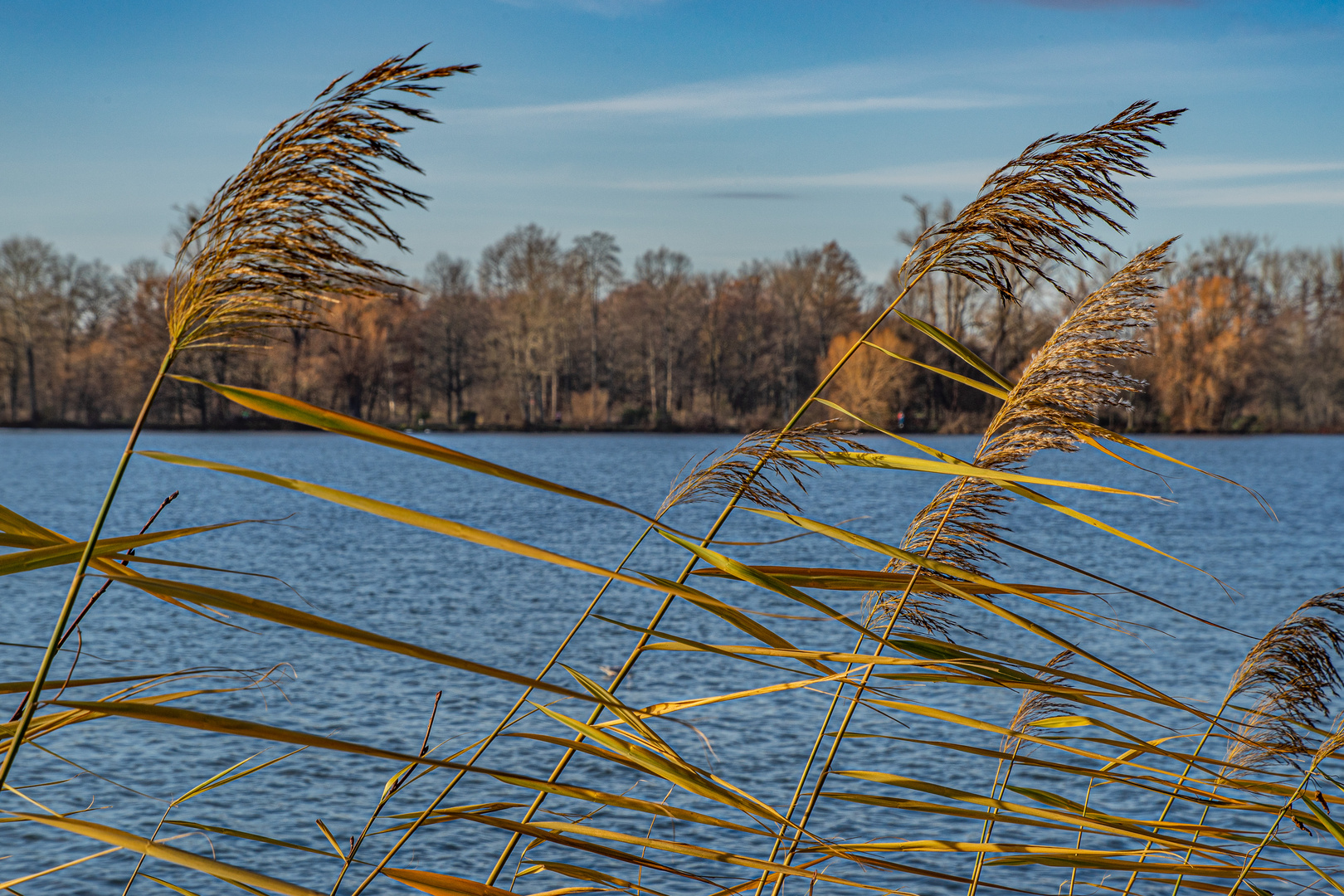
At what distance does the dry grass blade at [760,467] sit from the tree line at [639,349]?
58449 mm

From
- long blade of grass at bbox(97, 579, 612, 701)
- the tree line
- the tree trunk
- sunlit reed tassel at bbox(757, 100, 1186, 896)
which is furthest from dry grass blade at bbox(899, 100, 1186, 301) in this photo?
the tree trunk

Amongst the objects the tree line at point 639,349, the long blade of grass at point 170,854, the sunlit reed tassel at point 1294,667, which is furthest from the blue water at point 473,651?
the tree line at point 639,349

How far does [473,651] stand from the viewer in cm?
1562

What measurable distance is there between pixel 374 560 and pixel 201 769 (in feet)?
48.2

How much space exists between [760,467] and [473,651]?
14113 mm

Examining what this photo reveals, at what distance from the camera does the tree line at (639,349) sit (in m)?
66.6

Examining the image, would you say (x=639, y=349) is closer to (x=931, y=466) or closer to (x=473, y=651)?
(x=473, y=651)

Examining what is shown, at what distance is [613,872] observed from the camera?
8.82 metres

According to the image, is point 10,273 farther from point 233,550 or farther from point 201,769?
point 201,769

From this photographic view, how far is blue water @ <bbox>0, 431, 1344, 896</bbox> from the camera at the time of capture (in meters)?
9.16

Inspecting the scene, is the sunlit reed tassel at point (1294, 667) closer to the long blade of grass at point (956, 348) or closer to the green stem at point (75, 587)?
the long blade of grass at point (956, 348)

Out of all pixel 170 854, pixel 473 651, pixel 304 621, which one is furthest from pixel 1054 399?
pixel 473 651

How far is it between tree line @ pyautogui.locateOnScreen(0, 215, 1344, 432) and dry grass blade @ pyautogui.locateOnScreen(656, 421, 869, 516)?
5845 centimetres

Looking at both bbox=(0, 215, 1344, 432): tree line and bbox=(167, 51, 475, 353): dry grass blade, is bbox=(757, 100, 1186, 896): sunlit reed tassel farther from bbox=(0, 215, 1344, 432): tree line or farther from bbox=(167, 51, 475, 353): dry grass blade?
bbox=(0, 215, 1344, 432): tree line
